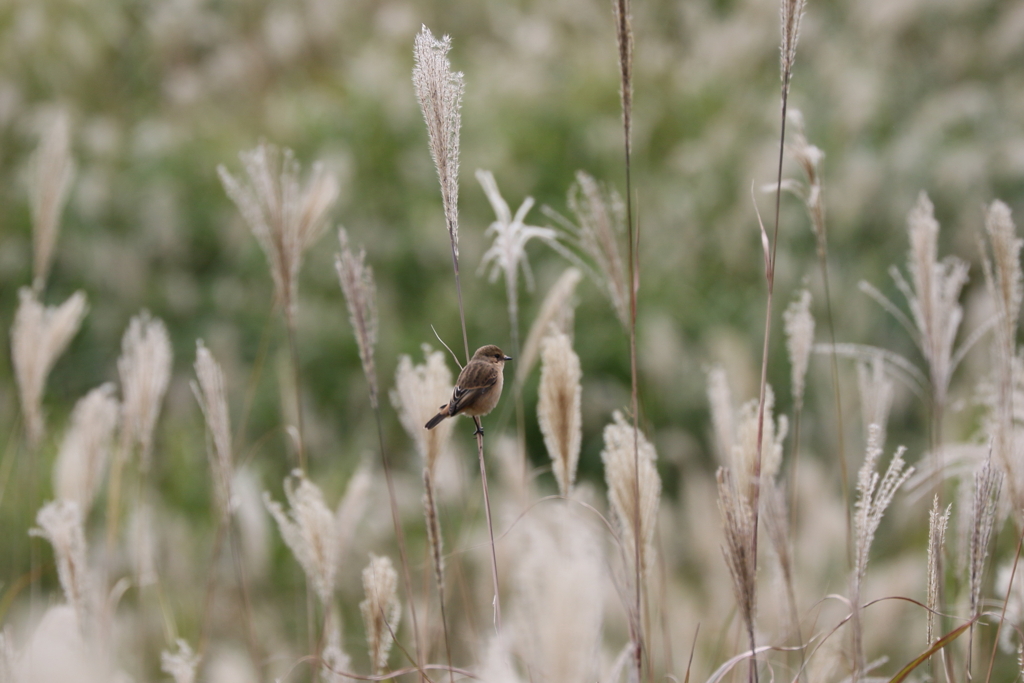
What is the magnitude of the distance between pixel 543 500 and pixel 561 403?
0.11 metres

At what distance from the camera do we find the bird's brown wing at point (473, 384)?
53cm

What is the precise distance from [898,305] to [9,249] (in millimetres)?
3174

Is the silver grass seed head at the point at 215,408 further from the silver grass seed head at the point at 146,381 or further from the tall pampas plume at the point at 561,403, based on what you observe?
the tall pampas plume at the point at 561,403

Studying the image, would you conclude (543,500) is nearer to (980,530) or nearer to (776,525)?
(776,525)

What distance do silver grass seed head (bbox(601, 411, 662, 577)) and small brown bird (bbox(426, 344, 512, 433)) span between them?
0.60 ft

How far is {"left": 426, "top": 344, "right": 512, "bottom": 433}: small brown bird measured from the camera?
0.52 meters

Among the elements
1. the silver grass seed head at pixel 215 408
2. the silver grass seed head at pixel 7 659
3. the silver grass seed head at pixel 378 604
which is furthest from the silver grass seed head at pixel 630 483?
the silver grass seed head at pixel 7 659

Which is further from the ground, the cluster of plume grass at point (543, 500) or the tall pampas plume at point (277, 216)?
the tall pampas plume at point (277, 216)

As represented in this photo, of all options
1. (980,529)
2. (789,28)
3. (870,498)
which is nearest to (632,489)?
(870,498)

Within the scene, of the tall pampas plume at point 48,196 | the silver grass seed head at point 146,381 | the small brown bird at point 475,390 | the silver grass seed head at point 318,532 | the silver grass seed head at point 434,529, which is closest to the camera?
the small brown bird at point 475,390

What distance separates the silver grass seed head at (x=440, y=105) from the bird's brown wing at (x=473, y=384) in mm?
97

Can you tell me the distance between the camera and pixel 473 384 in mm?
528

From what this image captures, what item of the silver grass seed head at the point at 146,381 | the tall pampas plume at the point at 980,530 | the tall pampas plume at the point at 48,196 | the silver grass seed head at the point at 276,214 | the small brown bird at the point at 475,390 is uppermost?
the tall pampas plume at the point at 48,196

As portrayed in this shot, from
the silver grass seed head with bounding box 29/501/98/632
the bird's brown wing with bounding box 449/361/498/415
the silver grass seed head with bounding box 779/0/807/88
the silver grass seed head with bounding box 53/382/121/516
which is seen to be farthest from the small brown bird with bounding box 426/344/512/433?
the silver grass seed head with bounding box 53/382/121/516
